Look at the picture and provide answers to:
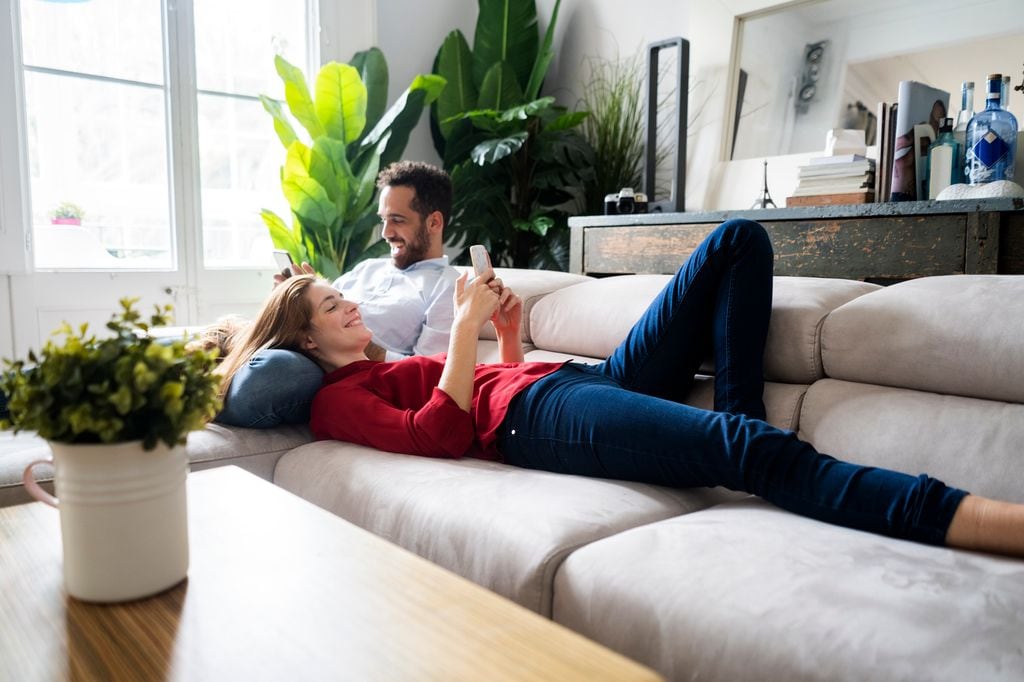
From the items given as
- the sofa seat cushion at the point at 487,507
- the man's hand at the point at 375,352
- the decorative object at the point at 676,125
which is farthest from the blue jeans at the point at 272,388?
the decorative object at the point at 676,125

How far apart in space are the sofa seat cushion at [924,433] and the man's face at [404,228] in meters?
1.25

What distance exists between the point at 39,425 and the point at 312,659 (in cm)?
33

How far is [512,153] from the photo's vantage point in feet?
11.1

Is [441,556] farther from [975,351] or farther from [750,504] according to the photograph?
[975,351]

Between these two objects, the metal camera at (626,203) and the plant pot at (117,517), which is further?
the metal camera at (626,203)

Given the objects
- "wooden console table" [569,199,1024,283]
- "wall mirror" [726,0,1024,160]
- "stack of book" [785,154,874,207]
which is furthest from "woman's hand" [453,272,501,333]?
"wall mirror" [726,0,1024,160]

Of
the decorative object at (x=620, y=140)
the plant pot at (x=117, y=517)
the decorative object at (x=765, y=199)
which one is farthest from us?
the decorative object at (x=620, y=140)

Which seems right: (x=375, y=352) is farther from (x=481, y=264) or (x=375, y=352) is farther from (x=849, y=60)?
(x=849, y=60)

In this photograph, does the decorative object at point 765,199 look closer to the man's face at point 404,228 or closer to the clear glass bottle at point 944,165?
the clear glass bottle at point 944,165

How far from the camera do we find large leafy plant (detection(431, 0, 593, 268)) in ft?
11.3

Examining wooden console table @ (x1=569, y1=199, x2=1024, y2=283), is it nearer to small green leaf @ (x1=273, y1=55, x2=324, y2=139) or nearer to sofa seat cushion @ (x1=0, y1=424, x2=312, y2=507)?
sofa seat cushion @ (x1=0, y1=424, x2=312, y2=507)

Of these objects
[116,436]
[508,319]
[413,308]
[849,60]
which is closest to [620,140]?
[849,60]

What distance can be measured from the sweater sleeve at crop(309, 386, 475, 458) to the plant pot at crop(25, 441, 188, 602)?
0.65m

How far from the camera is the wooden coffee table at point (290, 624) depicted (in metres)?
0.62
